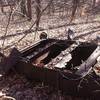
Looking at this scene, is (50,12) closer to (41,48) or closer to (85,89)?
(41,48)

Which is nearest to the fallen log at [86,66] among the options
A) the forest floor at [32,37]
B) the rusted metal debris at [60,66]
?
the rusted metal debris at [60,66]

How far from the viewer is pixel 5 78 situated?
18.2 ft

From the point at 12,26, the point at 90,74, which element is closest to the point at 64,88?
the point at 90,74

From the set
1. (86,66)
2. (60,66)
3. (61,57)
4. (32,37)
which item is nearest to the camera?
(86,66)

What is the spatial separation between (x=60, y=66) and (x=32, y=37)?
4.18m

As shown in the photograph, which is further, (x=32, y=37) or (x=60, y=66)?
(x=32, y=37)

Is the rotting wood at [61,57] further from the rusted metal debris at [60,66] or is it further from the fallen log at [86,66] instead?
the fallen log at [86,66]

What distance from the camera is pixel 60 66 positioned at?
15.6 feet

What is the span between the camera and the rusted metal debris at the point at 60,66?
4.15 metres

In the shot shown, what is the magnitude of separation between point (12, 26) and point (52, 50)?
5.40 m

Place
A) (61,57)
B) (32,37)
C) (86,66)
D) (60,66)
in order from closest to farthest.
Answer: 1. (86,66)
2. (60,66)
3. (61,57)
4. (32,37)

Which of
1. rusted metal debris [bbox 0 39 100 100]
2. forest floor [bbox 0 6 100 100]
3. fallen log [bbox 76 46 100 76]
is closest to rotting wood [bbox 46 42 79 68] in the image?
rusted metal debris [bbox 0 39 100 100]

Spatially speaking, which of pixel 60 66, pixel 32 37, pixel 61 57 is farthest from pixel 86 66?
pixel 32 37

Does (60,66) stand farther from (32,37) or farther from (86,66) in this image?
(32,37)
